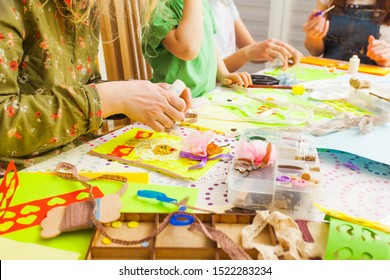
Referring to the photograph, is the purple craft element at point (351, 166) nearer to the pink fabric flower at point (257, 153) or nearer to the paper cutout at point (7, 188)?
the pink fabric flower at point (257, 153)

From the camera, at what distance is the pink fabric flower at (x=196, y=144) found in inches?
26.4

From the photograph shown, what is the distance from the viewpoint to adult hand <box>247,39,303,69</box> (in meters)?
1.24

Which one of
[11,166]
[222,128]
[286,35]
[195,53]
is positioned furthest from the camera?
[286,35]

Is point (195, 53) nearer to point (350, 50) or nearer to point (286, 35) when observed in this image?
point (350, 50)

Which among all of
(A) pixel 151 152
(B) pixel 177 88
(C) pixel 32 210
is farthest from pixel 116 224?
(B) pixel 177 88

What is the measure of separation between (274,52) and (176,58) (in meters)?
0.32

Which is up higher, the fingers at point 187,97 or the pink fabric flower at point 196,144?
the fingers at point 187,97

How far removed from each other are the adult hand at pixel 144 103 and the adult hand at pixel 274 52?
0.59 metres

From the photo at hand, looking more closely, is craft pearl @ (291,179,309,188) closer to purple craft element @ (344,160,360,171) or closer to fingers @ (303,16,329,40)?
purple craft element @ (344,160,360,171)

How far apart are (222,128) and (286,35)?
156cm

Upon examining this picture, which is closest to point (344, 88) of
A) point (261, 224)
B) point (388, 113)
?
point (388, 113)

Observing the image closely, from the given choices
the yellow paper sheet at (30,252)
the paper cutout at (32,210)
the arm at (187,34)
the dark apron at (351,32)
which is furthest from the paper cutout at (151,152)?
the dark apron at (351,32)

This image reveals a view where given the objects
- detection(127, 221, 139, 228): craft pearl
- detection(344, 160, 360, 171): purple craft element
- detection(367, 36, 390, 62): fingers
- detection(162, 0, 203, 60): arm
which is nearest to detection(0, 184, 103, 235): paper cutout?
detection(127, 221, 139, 228): craft pearl
